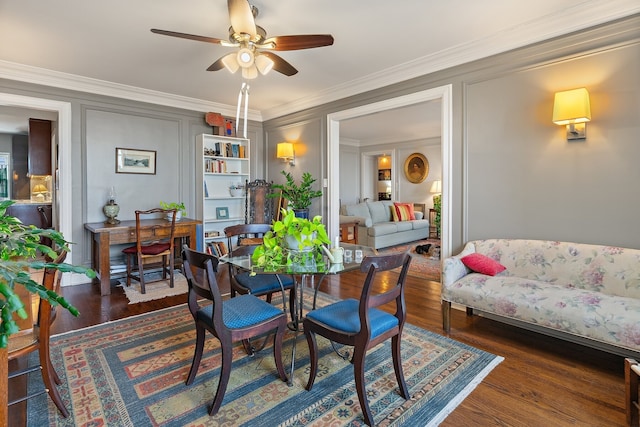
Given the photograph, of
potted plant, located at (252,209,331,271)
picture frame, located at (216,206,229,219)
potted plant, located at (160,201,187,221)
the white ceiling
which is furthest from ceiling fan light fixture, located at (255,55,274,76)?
picture frame, located at (216,206,229,219)

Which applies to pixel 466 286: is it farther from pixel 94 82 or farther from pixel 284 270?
pixel 94 82

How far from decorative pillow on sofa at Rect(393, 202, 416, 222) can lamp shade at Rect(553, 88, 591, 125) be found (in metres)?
4.83

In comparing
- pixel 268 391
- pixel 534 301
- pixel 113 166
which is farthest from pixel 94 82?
pixel 534 301

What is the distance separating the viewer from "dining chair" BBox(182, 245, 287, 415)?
173cm

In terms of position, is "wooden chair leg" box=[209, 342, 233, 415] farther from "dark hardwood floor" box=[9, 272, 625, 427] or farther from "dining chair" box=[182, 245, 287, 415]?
"dark hardwood floor" box=[9, 272, 625, 427]

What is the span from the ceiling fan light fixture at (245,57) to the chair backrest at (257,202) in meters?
2.64

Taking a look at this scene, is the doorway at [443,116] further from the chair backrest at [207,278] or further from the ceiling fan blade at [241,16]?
the chair backrest at [207,278]

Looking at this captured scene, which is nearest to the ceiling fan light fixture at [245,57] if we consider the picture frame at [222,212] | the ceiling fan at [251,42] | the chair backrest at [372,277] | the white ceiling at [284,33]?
the ceiling fan at [251,42]

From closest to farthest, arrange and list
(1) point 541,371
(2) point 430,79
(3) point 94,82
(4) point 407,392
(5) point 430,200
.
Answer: (4) point 407,392 < (1) point 541,371 < (2) point 430,79 < (3) point 94,82 < (5) point 430,200

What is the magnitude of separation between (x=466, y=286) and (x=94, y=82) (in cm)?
472

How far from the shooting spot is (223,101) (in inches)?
199

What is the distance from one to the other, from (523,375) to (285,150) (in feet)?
13.3

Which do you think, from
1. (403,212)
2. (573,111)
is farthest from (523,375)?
(403,212)

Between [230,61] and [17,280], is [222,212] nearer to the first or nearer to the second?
[230,61]
